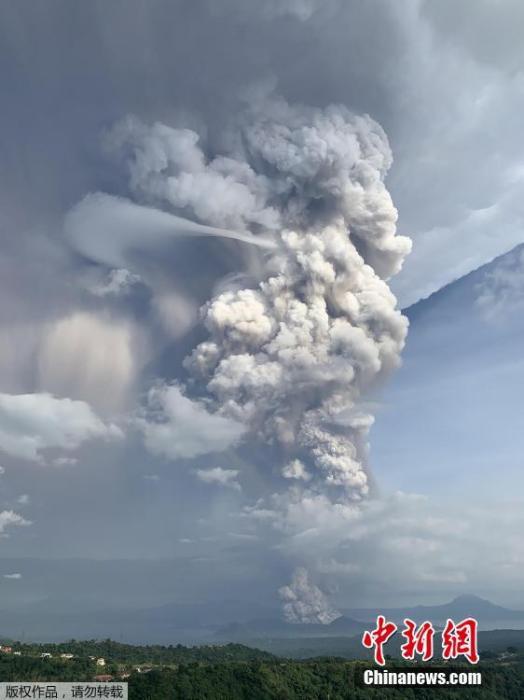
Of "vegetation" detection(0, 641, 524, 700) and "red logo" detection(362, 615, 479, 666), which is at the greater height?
"red logo" detection(362, 615, 479, 666)

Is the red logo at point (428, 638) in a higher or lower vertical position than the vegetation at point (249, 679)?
higher

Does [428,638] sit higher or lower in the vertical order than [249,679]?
higher

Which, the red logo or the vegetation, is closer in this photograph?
the red logo

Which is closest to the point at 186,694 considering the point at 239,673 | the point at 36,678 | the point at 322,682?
the point at 239,673

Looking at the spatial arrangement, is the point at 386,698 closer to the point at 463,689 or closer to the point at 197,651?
the point at 463,689

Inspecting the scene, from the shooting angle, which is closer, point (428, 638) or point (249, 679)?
point (428, 638)

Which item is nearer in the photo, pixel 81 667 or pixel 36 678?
pixel 36 678

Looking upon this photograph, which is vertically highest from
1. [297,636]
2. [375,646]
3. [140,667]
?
[375,646]

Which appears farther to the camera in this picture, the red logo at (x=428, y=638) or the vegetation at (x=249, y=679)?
the vegetation at (x=249, y=679)
